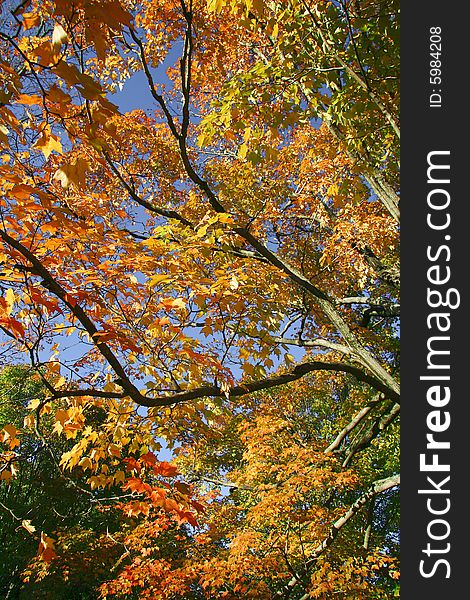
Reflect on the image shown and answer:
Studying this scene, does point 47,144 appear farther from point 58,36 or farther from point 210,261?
point 210,261

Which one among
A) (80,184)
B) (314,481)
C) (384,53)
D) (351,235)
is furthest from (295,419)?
(80,184)

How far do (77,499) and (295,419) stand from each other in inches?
292

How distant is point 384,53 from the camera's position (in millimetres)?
4543

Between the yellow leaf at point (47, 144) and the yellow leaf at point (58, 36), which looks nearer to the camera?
the yellow leaf at point (58, 36)

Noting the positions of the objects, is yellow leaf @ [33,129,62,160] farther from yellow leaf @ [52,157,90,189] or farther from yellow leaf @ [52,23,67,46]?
yellow leaf @ [52,23,67,46]

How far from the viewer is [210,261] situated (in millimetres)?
4434

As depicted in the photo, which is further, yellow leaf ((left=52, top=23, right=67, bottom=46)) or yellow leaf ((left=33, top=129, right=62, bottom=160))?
yellow leaf ((left=33, top=129, right=62, bottom=160))

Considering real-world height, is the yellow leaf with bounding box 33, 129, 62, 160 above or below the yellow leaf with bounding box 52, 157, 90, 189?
above

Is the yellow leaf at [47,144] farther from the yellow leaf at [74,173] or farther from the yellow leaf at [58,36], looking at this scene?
the yellow leaf at [58,36]

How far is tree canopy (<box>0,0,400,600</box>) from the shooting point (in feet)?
10.1

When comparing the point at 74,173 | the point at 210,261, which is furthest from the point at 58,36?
the point at 210,261

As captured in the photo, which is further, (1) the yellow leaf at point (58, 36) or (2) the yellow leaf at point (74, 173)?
(2) the yellow leaf at point (74, 173)

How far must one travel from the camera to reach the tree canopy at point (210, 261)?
3.07 metres

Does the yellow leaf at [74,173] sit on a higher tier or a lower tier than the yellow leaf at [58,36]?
lower
